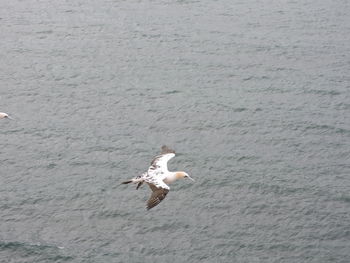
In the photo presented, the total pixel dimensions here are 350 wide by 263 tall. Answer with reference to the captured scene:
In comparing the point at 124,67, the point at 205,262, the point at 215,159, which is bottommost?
the point at 205,262

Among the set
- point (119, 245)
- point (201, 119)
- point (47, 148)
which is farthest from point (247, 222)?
point (47, 148)

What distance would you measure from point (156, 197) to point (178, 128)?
23528 millimetres

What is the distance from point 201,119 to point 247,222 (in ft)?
54.6

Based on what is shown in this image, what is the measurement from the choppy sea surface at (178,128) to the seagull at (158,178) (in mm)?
6026

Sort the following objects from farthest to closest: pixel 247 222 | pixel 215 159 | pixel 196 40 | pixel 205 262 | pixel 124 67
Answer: pixel 196 40
pixel 124 67
pixel 215 159
pixel 247 222
pixel 205 262

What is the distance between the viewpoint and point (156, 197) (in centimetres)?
4544

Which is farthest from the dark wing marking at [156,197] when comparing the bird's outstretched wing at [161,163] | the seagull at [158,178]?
the bird's outstretched wing at [161,163]

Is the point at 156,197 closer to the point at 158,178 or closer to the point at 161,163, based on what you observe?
the point at 158,178

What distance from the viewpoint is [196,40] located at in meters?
84.6

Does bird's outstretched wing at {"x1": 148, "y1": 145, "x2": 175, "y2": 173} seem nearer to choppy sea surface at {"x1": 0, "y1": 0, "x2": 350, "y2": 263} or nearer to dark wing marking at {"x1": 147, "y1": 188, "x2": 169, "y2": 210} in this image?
dark wing marking at {"x1": 147, "y1": 188, "x2": 169, "y2": 210}

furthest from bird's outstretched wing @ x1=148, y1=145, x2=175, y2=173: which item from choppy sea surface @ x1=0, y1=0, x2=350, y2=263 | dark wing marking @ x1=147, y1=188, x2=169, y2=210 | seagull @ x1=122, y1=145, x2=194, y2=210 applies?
choppy sea surface @ x1=0, y1=0, x2=350, y2=263

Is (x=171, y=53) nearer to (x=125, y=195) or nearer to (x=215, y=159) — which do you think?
(x=215, y=159)

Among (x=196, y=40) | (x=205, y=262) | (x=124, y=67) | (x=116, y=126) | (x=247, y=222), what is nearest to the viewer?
(x=205, y=262)

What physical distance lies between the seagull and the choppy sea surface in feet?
19.8
